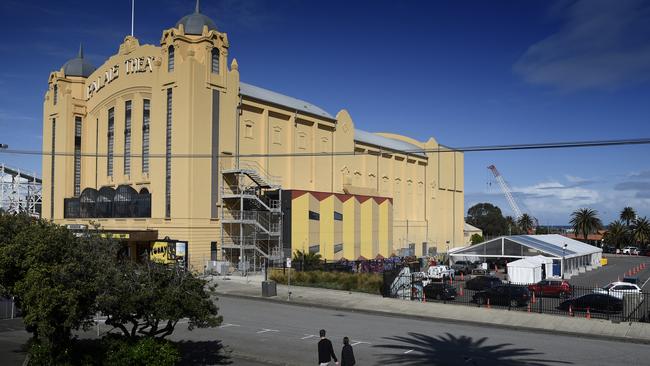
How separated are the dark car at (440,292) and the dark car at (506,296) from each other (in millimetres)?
2187

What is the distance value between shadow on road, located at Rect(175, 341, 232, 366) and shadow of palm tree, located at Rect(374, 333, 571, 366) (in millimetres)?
5238

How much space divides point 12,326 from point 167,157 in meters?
29.1

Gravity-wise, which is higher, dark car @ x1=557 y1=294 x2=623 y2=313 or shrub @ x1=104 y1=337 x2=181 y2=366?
shrub @ x1=104 y1=337 x2=181 y2=366

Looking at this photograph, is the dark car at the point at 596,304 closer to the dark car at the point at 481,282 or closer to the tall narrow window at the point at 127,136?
the dark car at the point at 481,282

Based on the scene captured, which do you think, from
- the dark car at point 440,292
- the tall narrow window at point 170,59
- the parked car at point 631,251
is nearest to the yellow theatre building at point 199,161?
the tall narrow window at point 170,59

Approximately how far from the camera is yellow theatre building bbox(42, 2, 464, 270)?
50.8 meters

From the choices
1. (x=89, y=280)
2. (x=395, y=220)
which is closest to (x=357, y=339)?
(x=89, y=280)

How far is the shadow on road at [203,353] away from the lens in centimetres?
1836

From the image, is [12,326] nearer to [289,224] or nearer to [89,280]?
[89,280]

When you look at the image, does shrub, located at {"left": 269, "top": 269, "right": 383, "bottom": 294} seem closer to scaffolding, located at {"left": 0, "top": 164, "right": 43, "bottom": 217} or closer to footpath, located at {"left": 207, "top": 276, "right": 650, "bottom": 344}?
footpath, located at {"left": 207, "top": 276, "right": 650, "bottom": 344}

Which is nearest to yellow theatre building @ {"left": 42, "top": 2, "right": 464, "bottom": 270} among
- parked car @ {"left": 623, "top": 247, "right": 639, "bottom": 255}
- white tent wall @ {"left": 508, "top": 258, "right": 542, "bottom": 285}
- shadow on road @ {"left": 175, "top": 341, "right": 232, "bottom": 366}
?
white tent wall @ {"left": 508, "top": 258, "right": 542, "bottom": 285}

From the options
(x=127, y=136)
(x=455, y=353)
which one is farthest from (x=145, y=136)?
(x=455, y=353)

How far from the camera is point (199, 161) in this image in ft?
166

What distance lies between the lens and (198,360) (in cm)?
1850
